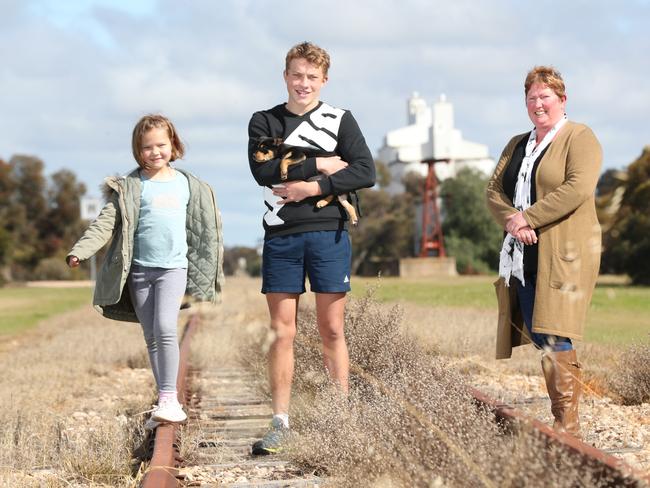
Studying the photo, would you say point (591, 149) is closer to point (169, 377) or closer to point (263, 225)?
point (263, 225)

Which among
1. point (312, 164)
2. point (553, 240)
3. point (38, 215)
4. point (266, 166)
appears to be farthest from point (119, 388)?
point (38, 215)

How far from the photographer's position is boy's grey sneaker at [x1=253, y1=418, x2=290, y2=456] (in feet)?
16.6

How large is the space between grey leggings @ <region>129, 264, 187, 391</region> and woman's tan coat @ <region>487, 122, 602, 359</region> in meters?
1.82

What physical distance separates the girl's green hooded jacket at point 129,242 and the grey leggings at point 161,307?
0.33 feet

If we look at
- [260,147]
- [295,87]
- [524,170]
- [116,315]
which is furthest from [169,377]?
[524,170]

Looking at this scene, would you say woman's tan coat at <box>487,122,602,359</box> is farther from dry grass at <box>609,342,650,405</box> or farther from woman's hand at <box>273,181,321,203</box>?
dry grass at <box>609,342,650,405</box>

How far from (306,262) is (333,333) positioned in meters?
0.40

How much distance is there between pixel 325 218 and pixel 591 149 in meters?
1.33

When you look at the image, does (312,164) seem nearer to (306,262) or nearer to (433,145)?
(306,262)

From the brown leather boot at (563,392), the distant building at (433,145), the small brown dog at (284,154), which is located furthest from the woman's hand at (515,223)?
the distant building at (433,145)

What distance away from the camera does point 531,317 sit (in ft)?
16.9

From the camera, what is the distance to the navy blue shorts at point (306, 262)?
203 inches

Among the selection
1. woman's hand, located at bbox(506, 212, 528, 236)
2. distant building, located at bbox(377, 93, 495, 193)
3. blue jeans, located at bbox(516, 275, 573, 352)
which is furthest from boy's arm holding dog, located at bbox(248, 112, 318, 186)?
distant building, located at bbox(377, 93, 495, 193)

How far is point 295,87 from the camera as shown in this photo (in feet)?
16.9
